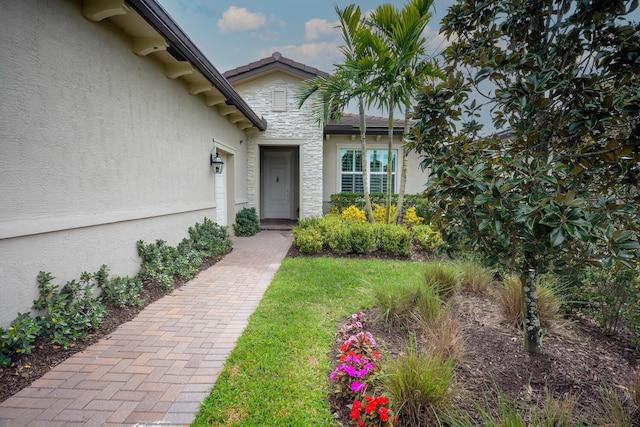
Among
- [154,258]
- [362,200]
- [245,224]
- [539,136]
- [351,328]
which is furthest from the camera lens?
[362,200]

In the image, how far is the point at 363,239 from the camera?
6.96m

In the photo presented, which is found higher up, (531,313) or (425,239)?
(531,313)

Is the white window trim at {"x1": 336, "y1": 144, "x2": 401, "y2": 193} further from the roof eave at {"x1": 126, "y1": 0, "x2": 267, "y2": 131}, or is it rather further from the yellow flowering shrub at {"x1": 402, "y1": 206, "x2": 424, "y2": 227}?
the roof eave at {"x1": 126, "y1": 0, "x2": 267, "y2": 131}

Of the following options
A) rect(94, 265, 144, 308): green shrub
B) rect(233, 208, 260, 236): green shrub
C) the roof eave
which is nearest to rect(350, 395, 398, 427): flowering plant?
rect(94, 265, 144, 308): green shrub

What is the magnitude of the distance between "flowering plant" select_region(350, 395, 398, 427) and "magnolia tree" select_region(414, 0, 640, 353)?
1217mm

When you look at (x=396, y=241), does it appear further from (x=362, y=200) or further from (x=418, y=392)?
(x=418, y=392)

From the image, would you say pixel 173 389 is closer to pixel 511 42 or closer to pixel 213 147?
pixel 511 42

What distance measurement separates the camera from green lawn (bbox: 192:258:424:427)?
6.75ft

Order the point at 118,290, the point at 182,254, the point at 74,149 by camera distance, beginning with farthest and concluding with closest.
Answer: the point at 182,254 < the point at 118,290 < the point at 74,149

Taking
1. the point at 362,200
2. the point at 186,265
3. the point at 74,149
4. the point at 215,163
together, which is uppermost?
the point at 215,163

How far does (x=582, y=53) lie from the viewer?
7.43 ft

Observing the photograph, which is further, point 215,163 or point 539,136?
point 215,163

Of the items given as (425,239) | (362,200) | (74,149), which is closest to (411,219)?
(425,239)

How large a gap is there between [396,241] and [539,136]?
4798 mm
